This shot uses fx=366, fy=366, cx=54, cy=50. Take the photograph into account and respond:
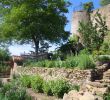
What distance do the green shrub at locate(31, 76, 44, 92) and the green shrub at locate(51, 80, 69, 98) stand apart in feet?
4.84

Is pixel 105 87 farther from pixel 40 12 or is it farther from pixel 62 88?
pixel 40 12

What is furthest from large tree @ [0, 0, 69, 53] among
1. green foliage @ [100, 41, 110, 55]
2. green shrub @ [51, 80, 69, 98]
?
green shrub @ [51, 80, 69, 98]

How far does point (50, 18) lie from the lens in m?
30.7

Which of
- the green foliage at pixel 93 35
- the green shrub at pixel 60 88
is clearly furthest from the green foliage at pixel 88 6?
the green shrub at pixel 60 88

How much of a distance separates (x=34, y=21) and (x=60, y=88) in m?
14.9

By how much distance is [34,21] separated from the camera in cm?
3009

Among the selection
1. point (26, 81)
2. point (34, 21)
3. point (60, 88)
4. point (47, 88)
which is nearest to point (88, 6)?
point (34, 21)

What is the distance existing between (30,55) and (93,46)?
748cm

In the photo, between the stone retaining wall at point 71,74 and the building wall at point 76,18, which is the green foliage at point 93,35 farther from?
the building wall at point 76,18

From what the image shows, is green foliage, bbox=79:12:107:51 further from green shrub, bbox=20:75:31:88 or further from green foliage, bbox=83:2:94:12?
green foliage, bbox=83:2:94:12

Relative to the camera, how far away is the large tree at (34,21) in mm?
29859

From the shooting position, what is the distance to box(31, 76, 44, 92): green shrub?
17.7 meters

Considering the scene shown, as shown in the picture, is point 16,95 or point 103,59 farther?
point 103,59

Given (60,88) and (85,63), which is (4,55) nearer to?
(85,63)
